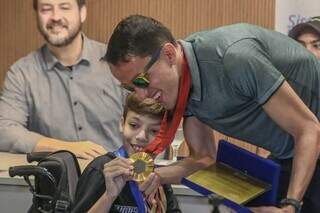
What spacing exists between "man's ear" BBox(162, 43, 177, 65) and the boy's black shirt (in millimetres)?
442

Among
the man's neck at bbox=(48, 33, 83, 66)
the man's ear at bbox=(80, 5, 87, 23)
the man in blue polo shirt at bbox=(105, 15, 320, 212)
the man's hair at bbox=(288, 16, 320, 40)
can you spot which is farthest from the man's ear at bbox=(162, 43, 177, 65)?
the man's ear at bbox=(80, 5, 87, 23)

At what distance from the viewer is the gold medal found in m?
1.43

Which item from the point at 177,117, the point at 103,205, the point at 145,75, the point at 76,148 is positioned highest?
the point at 145,75

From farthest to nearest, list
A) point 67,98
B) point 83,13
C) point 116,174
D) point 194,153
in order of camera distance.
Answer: point 83,13 < point 67,98 < point 194,153 < point 116,174

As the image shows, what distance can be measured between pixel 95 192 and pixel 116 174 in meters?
0.15

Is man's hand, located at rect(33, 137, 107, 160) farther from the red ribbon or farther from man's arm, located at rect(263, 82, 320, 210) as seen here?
man's arm, located at rect(263, 82, 320, 210)

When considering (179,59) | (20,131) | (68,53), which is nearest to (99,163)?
(179,59)

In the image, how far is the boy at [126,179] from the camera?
1.51 m

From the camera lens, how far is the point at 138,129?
180 centimetres

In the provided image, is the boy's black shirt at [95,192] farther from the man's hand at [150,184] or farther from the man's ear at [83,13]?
the man's ear at [83,13]

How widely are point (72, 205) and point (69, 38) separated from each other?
159 centimetres

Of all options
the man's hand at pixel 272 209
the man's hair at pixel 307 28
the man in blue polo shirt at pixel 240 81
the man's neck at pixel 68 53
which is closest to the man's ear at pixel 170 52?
the man in blue polo shirt at pixel 240 81

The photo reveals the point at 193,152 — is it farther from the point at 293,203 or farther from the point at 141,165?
the point at 293,203

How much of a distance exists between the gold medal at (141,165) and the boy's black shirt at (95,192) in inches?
6.2
